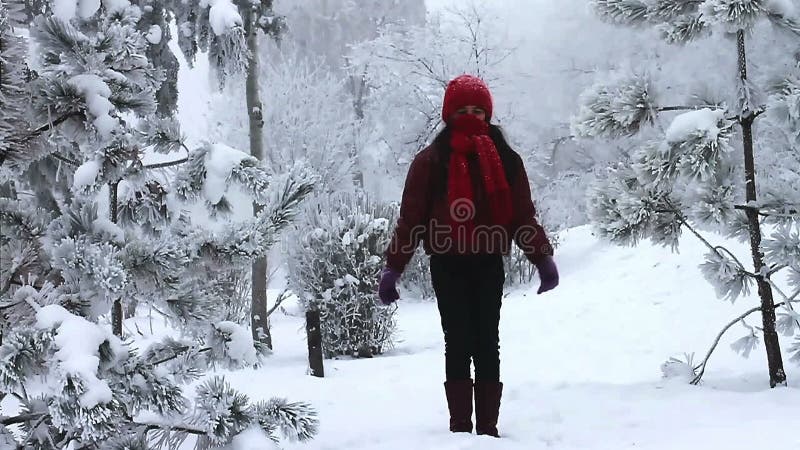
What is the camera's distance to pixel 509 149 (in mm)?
3045

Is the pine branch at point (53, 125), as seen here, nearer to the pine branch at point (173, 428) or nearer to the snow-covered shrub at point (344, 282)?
the pine branch at point (173, 428)

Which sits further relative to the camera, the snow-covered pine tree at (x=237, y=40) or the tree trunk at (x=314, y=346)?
the snow-covered pine tree at (x=237, y=40)

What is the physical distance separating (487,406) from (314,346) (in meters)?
3.26

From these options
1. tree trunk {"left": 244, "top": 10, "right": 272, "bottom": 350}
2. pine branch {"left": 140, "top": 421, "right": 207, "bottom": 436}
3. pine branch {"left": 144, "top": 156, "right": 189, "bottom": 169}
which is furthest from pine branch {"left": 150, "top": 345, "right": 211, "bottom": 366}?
tree trunk {"left": 244, "top": 10, "right": 272, "bottom": 350}

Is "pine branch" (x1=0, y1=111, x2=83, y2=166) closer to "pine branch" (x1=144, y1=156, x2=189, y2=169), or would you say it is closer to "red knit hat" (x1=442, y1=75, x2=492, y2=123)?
"pine branch" (x1=144, y1=156, x2=189, y2=169)

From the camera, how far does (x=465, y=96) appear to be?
9.77 ft

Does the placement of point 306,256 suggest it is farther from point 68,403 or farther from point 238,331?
point 68,403

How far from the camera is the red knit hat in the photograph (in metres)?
2.98

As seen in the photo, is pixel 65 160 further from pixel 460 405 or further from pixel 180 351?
pixel 460 405

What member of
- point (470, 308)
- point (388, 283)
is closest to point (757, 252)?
point (470, 308)

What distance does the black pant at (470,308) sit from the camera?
9.66ft

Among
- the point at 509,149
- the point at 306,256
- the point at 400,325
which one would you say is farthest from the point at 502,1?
the point at 509,149

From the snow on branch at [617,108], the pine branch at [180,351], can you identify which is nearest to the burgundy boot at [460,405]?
the pine branch at [180,351]

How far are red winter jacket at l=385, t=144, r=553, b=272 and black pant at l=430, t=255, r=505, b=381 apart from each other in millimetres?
66
